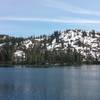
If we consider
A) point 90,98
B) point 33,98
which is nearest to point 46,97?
point 33,98

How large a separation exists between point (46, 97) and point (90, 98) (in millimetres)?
9688

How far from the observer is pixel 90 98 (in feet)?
245

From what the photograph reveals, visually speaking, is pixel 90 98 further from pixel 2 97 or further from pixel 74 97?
pixel 2 97

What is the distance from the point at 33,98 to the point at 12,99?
4.51 m

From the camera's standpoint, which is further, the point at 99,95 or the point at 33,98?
the point at 99,95

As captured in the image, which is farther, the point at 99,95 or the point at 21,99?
the point at 99,95

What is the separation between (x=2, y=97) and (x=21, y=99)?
19.4 ft

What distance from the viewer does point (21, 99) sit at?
72.9m

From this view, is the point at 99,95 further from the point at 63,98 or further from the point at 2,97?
the point at 2,97

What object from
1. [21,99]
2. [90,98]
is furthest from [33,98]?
[90,98]

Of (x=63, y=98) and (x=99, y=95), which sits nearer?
(x=63, y=98)

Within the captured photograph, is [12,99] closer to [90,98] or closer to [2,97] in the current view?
[2,97]

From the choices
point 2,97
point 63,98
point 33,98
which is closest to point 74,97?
point 63,98

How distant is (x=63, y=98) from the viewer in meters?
74.1
